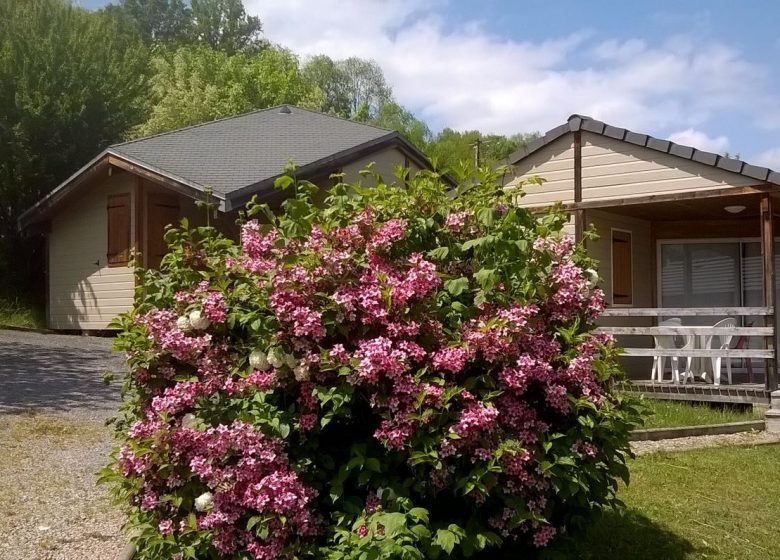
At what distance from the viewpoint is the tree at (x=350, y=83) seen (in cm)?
5291

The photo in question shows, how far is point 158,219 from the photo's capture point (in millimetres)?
15250

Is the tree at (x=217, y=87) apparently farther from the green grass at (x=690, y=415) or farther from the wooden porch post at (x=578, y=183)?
the green grass at (x=690, y=415)

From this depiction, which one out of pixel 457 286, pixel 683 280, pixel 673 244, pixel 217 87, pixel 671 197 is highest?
pixel 217 87

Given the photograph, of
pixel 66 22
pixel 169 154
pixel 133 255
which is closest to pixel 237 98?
pixel 66 22

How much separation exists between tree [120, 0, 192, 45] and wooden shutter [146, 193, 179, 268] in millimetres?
41542

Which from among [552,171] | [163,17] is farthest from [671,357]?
[163,17]

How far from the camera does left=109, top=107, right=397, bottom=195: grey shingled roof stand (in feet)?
45.5

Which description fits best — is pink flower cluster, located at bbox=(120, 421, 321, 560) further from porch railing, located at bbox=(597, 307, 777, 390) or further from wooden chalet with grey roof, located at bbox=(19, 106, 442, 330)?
wooden chalet with grey roof, located at bbox=(19, 106, 442, 330)

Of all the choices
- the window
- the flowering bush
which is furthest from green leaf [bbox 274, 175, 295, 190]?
the window

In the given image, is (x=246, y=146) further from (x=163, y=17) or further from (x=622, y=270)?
(x=163, y=17)

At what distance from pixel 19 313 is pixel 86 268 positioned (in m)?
3.30

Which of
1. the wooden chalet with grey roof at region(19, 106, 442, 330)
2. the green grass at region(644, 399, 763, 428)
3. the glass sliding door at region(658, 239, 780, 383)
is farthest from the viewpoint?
the wooden chalet with grey roof at region(19, 106, 442, 330)

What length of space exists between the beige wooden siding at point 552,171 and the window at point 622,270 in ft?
3.60

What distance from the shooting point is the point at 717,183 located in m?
10.2
